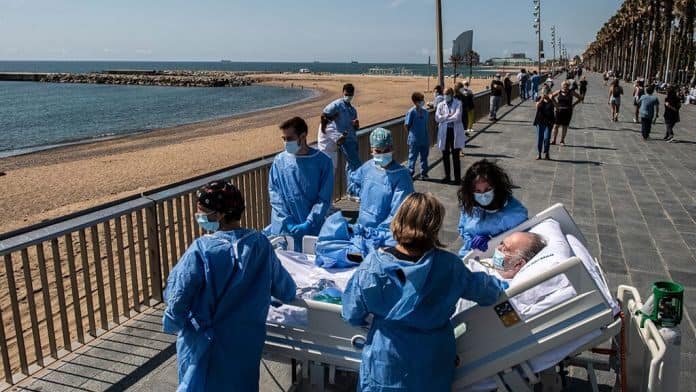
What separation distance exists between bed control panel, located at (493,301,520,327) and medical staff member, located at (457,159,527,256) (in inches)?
47.7

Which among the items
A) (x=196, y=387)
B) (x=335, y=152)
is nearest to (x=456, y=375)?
(x=196, y=387)

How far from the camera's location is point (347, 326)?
313cm

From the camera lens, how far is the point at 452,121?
34.6ft

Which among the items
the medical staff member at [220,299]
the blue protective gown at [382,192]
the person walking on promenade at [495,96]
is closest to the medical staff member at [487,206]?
the blue protective gown at [382,192]

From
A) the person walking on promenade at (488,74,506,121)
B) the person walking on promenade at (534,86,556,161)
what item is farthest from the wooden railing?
the person walking on promenade at (488,74,506,121)

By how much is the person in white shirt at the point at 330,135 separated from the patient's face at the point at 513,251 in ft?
17.3

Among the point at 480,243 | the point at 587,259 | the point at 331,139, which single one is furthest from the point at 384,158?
the point at 331,139

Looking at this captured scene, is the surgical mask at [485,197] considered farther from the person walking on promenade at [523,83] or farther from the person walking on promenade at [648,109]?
the person walking on promenade at [523,83]

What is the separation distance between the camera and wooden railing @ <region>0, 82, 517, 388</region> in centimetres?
404

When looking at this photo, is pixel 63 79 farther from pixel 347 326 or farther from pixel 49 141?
pixel 347 326

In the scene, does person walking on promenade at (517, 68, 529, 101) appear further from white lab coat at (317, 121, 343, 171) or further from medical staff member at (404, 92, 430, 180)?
white lab coat at (317, 121, 343, 171)

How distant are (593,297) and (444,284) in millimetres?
757

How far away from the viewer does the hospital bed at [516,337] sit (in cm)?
283

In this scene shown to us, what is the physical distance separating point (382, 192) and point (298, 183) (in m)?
0.75
